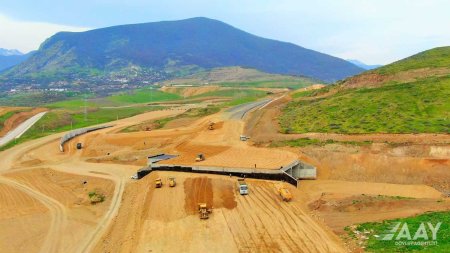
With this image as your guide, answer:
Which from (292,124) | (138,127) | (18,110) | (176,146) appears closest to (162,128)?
(138,127)

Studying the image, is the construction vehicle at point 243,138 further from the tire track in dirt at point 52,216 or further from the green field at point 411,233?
the green field at point 411,233

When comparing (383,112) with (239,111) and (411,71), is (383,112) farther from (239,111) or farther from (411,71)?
(239,111)

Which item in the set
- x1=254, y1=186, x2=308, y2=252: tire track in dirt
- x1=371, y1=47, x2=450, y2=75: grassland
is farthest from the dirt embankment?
x1=371, y1=47, x2=450, y2=75: grassland

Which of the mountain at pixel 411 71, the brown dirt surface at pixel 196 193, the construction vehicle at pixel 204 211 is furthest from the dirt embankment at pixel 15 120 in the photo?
the mountain at pixel 411 71

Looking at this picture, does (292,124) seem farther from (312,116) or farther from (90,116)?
(90,116)

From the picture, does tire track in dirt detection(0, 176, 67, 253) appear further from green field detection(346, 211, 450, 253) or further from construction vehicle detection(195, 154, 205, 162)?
green field detection(346, 211, 450, 253)

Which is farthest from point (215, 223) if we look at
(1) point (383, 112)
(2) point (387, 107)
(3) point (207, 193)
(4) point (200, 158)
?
(2) point (387, 107)
